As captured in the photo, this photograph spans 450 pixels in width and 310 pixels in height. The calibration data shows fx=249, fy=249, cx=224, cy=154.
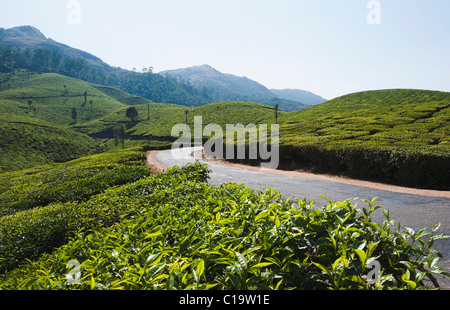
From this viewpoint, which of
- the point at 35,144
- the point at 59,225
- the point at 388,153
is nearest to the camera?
the point at 59,225

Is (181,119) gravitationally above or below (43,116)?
below

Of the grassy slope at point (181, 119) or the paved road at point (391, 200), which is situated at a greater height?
the grassy slope at point (181, 119)

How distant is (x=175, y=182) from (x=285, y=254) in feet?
17.3

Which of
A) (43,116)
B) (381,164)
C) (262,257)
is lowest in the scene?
(381,164)

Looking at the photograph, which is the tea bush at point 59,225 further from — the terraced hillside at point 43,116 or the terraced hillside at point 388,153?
the terraced hillside at point 43,116

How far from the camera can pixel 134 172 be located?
12633mm

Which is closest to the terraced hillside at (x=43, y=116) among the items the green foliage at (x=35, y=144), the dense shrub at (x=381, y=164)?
the green foliage at (x=35, y=144)

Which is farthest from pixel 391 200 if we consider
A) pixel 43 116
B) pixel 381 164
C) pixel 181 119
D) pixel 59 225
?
pixel 43 116

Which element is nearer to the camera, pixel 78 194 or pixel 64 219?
pixel 64 219

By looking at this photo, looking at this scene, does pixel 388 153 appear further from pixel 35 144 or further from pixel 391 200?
pixel 35 144

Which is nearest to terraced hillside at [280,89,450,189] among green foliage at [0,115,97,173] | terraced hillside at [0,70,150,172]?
green foliage at [0,115,97,173]
